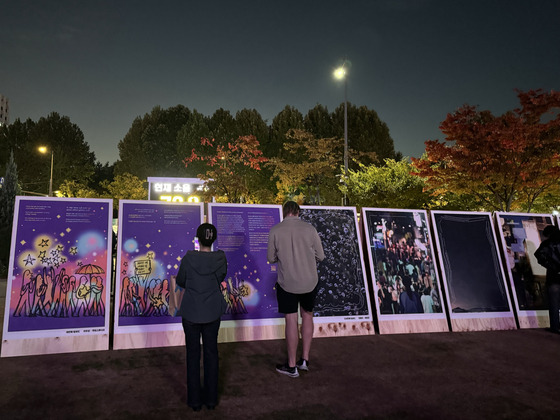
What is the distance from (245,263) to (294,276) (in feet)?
4.88

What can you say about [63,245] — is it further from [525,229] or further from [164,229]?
[525,229]

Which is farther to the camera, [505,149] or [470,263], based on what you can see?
[505,149]

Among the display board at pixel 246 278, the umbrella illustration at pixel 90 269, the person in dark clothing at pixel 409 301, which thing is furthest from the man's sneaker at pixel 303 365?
the umbrella illustration at pixel 90 269

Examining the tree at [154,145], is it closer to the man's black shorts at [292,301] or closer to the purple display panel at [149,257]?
the purple display panel at [149,257]

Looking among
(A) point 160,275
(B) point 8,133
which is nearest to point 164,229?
(A) point 160,275

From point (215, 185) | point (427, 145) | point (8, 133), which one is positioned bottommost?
point (215, 185)

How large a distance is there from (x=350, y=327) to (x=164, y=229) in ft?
10.0

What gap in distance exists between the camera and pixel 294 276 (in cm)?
391

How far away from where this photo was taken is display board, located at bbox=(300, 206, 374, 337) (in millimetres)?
5367

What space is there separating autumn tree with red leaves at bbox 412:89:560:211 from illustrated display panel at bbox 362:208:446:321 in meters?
6.26

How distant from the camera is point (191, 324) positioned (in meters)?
3.05

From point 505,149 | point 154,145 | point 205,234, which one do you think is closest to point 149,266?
point 205,234

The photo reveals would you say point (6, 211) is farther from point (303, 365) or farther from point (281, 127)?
point (281, 127)

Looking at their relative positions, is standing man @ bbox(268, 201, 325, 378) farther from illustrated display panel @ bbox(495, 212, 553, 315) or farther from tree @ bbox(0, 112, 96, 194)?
tree @ bbox(0, 112, 96, 194)
